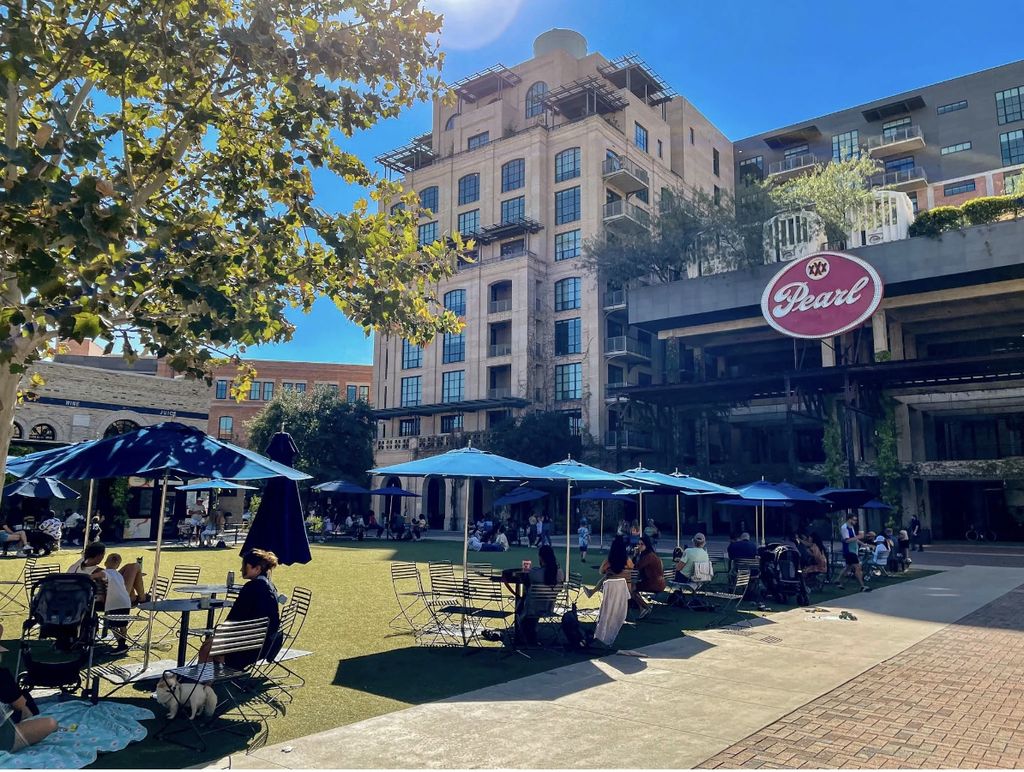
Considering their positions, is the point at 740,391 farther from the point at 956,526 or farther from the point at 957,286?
the point at 956,526

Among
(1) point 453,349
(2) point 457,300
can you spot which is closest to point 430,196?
(2) point 457,300

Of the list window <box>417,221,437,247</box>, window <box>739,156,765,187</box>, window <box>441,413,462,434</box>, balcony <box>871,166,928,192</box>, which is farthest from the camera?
window <box>739,156,765,187</box>

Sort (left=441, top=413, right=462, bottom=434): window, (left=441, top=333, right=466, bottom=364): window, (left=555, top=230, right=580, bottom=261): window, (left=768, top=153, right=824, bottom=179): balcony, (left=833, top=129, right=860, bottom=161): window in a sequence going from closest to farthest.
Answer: (left=555, top=230, right=580, bottom=261): window
(left=441, top=413, right=462, bottom=434): window
(left=441, top=333, right=466, bottom=364): window
(left=768, top=153, right=824, bottom=179): balcony
(left=833, top=129, right=860, bottom=161): window

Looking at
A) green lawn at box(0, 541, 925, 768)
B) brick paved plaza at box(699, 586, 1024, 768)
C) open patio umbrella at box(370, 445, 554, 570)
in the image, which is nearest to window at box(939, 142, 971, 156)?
green lawn at box(0, 541, 925, 768)

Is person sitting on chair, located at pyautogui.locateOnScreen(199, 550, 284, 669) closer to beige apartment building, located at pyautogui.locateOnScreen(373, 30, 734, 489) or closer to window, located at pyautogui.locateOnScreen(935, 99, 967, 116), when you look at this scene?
beige apartment building, located at pyautogui.locateOnScreen(373, 30, 734, 489)

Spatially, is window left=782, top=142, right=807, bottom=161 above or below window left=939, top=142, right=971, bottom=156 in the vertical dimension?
above

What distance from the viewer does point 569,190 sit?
2213 inches

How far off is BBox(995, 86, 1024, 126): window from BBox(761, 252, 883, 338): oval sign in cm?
3223

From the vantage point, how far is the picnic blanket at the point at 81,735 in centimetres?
507

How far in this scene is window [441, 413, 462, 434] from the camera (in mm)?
57844

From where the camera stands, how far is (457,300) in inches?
2329

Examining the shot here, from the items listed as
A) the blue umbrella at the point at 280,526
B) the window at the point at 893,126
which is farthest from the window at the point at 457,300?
the blue umbrella at the point at 280,526

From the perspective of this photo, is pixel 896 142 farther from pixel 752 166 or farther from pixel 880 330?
pixel 880 330

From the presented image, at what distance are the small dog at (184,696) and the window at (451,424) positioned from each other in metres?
51.3
